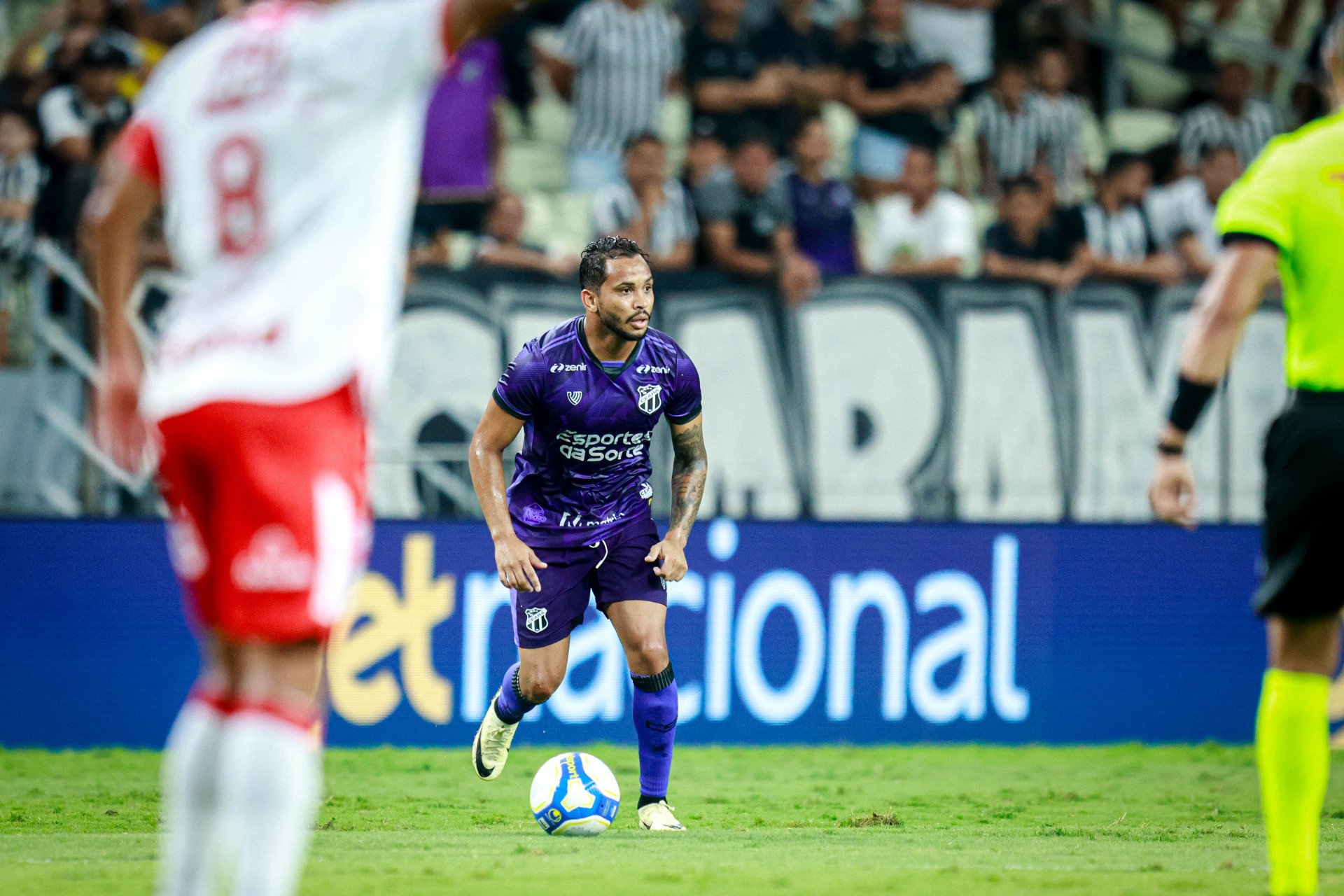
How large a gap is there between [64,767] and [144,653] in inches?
41.3

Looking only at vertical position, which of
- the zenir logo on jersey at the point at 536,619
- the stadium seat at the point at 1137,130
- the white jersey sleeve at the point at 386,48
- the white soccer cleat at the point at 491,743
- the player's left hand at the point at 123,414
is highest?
the stadium seat at the point at 1137,130

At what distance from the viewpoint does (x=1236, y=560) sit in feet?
37.1

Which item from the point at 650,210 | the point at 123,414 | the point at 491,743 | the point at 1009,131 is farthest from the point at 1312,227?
the point at 1009,131

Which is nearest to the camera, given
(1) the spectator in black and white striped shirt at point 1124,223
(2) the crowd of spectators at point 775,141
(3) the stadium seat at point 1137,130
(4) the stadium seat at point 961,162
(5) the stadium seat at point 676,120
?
(2) the crowd of spectators at point 775,141

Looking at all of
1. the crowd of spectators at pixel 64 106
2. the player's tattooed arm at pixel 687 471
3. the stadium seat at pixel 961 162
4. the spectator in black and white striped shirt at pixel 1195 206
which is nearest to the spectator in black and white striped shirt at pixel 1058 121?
the stadium seat at pixel 961 162

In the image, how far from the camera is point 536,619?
24.7 feet

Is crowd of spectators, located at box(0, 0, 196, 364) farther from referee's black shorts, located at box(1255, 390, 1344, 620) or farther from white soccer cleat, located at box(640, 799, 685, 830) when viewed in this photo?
referee's black shorts, located at box(1255, 390, 1344, 620)

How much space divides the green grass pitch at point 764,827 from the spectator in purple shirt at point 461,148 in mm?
4179

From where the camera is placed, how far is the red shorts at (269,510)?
3.54 m

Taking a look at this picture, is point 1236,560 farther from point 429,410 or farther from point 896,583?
point 429,410

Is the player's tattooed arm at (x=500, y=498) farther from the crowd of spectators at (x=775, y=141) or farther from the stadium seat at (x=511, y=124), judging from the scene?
the stadium seat at (x=511, y=124)

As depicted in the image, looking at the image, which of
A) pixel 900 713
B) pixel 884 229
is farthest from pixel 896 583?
pixel 884 229

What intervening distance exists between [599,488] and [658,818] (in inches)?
60.8

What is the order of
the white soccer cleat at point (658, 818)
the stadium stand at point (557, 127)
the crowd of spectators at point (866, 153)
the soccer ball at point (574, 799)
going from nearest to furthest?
the soccer ball at point (574, 799)
the white soccer cleat at point (658, 818)
the stadium stand at point (557, 127)
the crowd of spectators at point (866, 153)
